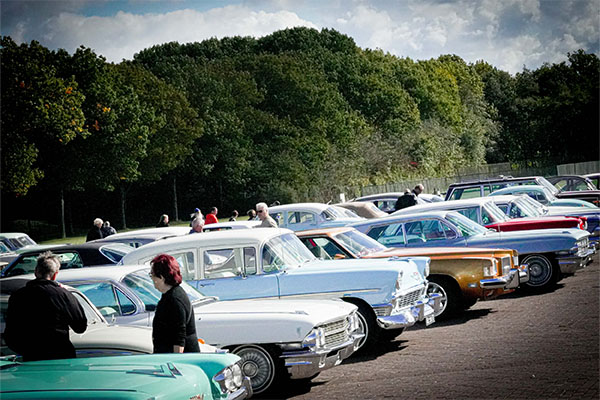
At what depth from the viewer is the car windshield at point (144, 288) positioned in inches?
420

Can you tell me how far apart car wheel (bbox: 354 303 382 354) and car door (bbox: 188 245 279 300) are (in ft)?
4.00

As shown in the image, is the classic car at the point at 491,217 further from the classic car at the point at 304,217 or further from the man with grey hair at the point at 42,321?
the man with grey hair at the point at 42,321

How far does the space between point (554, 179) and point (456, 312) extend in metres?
23.2

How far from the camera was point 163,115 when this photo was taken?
6925 centimetres

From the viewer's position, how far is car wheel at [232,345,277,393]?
395 inches

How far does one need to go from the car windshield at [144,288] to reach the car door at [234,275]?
1.20 meters

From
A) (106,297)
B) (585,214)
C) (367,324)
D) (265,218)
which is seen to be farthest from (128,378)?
(585,214)

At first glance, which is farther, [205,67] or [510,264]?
[205,67]

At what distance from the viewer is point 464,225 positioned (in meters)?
17.6

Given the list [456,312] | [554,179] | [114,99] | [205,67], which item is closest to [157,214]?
[205,67]

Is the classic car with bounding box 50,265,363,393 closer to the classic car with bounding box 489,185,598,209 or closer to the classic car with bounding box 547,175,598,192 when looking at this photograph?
the classic car with bounding box 489,185,598,209

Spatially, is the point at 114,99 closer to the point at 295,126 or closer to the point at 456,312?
the point at 295,126

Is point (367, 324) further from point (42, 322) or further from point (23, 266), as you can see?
point (23, 266)

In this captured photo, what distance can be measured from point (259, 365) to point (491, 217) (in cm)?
1138
